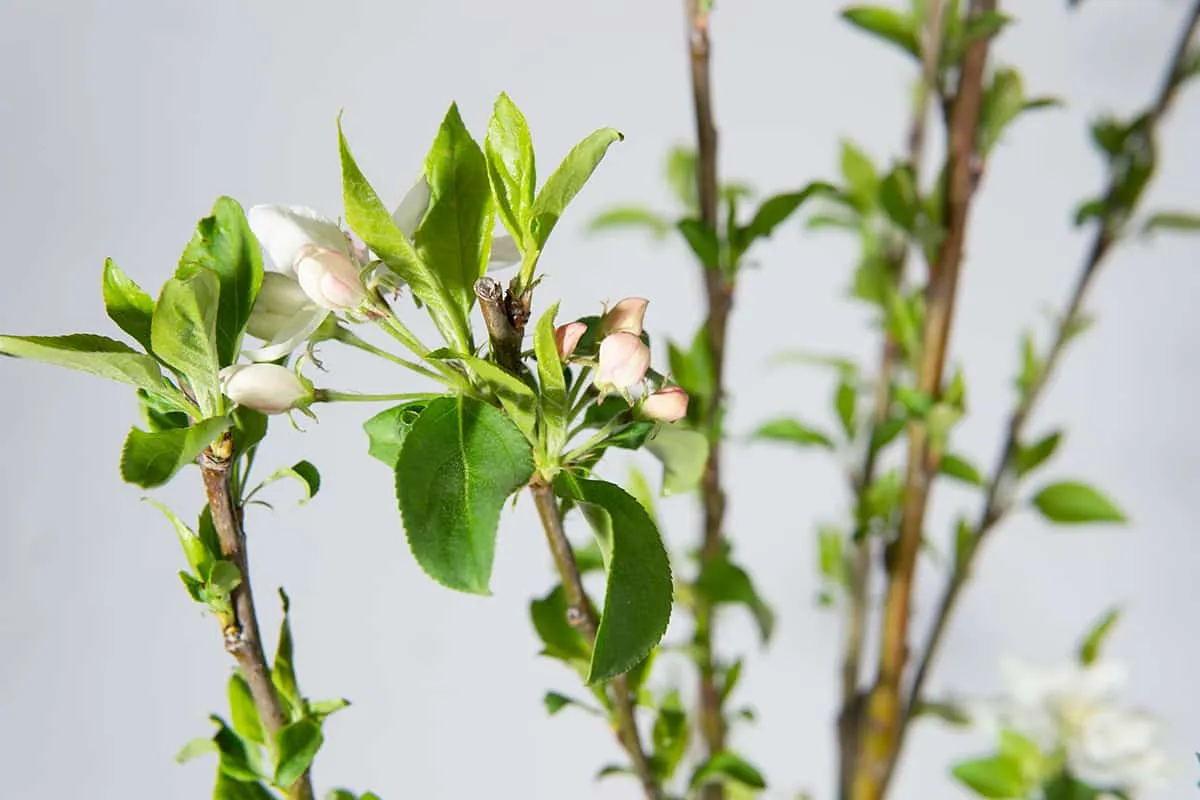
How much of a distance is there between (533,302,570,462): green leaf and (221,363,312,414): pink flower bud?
0.06 meters

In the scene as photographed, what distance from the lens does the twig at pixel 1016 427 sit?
25.6 inches

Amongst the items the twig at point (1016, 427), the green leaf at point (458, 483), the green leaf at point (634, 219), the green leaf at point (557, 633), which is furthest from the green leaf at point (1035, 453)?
the green leaf at point (458, 483)

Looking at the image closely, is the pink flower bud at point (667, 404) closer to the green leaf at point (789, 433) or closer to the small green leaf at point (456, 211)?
the small green leaf at point (456, 211)

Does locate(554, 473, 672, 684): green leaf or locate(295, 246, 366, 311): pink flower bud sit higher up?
locate(295, 246, 366, 311): pink flower bud

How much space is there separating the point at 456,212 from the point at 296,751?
0.17 m

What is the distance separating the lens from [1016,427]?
0.70 m

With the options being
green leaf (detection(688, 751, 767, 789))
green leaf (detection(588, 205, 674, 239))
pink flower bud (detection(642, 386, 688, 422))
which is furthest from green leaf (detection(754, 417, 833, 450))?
pink flower bud (detection(642, 386, 688, 422))

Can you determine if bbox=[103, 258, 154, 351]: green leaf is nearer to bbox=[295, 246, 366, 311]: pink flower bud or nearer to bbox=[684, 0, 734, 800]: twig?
bbox=[295, 246, 366, 311]: pink flower bud

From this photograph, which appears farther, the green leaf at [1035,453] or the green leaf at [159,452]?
the green leaf at [1035,453]

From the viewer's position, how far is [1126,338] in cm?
129

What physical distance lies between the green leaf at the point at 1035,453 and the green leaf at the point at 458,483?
46 cm

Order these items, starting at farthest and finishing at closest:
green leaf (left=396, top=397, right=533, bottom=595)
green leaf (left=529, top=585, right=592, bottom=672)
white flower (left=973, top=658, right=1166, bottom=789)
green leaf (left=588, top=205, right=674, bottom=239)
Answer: green leaf (left=588, top=205, right=674, bottom=239) < white flower (left=973, top=658, right=1166, bottom=789) < green leaf (left=529, top=585, right=592, bottom=672) < green leaf (left=396, top=397, right=533, bottom=595)

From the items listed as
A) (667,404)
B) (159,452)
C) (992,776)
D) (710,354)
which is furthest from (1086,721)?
(159,452)

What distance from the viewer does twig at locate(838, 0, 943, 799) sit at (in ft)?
2.06
